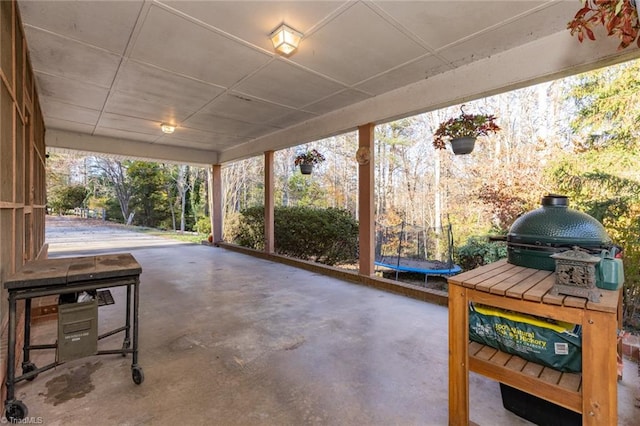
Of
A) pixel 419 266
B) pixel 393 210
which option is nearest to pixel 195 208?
pixel 393 210

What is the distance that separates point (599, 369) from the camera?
1.22m

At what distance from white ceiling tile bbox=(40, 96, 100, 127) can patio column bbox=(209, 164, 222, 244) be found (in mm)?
3521

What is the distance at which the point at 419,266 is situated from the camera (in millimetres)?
5320

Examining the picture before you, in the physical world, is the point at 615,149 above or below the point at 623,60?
below

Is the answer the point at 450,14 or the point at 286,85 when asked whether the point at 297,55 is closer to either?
the point at 286,85

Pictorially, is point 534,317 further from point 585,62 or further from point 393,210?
point 393,210

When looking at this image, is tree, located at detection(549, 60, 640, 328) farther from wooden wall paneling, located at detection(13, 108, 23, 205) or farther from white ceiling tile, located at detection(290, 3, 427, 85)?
wooden wall paneling, located at detection(13, 108, 23, 205)

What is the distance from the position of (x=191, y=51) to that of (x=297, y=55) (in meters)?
1.11

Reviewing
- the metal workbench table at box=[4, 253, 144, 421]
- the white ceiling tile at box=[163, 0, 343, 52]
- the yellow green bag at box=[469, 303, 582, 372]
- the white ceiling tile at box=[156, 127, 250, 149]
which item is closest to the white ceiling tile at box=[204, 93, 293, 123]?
the white ceiling tile at box=[156, 127, 250, 149]

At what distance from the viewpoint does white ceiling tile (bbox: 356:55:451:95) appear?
11.1ft

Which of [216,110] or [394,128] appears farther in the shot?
[394,128]

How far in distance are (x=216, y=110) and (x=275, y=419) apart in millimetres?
4745

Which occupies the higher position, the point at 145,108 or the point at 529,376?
the point at 145,108

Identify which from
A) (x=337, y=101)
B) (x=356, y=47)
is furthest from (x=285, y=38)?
(x=337, y=101)
